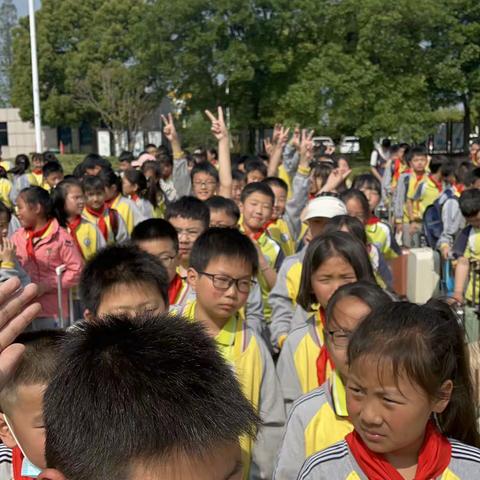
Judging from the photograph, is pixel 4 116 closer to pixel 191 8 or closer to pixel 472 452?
pixel 191 8

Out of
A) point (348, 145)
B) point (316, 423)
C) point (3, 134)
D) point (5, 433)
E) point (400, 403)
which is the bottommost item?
point (316, 423)

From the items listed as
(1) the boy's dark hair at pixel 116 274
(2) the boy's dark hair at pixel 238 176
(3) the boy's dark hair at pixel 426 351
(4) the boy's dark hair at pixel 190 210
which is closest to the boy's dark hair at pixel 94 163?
(2) the boy's dark hair at pixel 238 176

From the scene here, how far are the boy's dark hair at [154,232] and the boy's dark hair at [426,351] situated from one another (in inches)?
77.6

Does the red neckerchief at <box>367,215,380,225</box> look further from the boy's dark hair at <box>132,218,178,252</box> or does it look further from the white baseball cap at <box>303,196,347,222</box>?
the boy's dark hair at <box>132,218,178,252</box>

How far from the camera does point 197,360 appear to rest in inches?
55.1

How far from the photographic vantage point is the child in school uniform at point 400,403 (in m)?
2.00

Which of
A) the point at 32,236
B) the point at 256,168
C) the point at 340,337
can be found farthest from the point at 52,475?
the point at 256,168

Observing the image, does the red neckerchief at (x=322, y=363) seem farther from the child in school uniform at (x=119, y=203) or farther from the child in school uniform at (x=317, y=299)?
the child in school uniform at (x=119, y=203)

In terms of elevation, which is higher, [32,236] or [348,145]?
[348,145]

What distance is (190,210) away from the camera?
14.7 ft

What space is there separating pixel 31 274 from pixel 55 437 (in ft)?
13.3

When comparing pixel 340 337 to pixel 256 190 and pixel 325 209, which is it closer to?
pixel 325 209

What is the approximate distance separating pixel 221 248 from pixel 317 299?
20.7 inches

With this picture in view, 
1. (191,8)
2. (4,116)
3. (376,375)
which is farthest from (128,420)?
(4,116)
